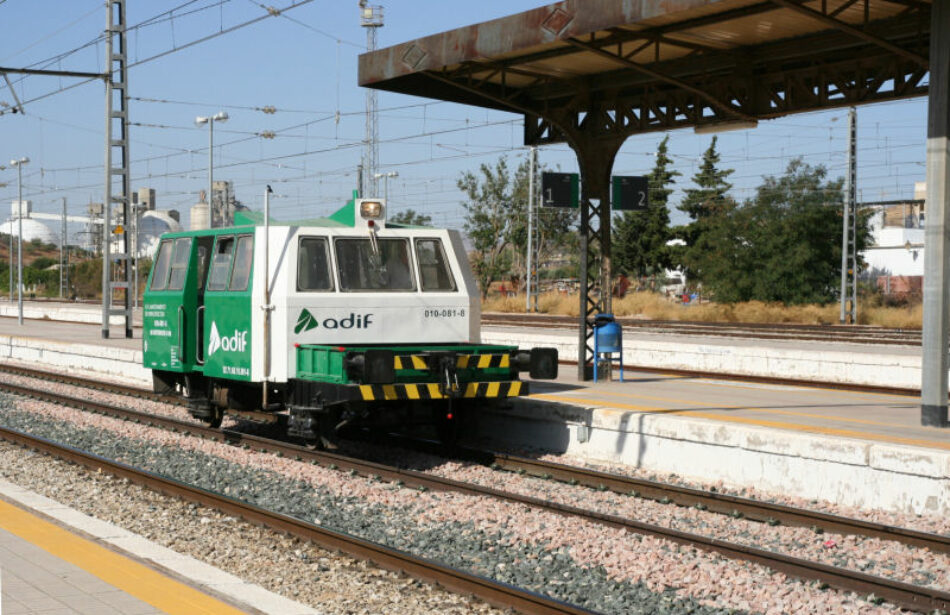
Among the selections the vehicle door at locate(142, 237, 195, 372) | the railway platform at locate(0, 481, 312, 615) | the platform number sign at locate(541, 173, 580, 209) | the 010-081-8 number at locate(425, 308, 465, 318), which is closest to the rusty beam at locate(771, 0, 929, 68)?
the 010-081-8 number at locate(425, 308, 465, 318)

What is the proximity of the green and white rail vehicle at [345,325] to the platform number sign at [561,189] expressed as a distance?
4339mm

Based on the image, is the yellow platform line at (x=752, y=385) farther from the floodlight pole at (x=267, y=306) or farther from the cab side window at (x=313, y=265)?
the floodlight pole at (x=267, y=306)

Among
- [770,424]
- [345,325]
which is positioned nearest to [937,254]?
[770,424]

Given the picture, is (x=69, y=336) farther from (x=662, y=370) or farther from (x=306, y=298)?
(x=306, y=298)

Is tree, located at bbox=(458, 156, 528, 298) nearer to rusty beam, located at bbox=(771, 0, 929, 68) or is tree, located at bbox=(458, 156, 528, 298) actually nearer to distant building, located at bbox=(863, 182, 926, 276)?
distant building, located at bbox=(863, 182, 926, 276)

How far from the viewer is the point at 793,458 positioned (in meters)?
9.95

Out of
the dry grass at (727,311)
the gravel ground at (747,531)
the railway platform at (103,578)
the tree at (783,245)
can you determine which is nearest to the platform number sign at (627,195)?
the gravel ground at (747,531)

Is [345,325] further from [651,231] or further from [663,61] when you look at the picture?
[651,231]

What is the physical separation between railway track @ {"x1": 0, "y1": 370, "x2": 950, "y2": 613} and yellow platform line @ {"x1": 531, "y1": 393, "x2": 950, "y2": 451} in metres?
1.82

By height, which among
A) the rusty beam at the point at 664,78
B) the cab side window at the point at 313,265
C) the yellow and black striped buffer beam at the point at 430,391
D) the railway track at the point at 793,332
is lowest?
the railway track at the point at 793,332

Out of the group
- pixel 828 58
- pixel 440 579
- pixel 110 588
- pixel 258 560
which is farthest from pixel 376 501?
pixel 828 58

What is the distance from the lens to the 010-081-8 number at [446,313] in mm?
11684

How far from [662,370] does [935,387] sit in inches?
367

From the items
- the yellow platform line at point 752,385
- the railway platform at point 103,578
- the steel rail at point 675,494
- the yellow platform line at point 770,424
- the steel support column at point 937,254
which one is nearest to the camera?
the railway platform at point 103,578
